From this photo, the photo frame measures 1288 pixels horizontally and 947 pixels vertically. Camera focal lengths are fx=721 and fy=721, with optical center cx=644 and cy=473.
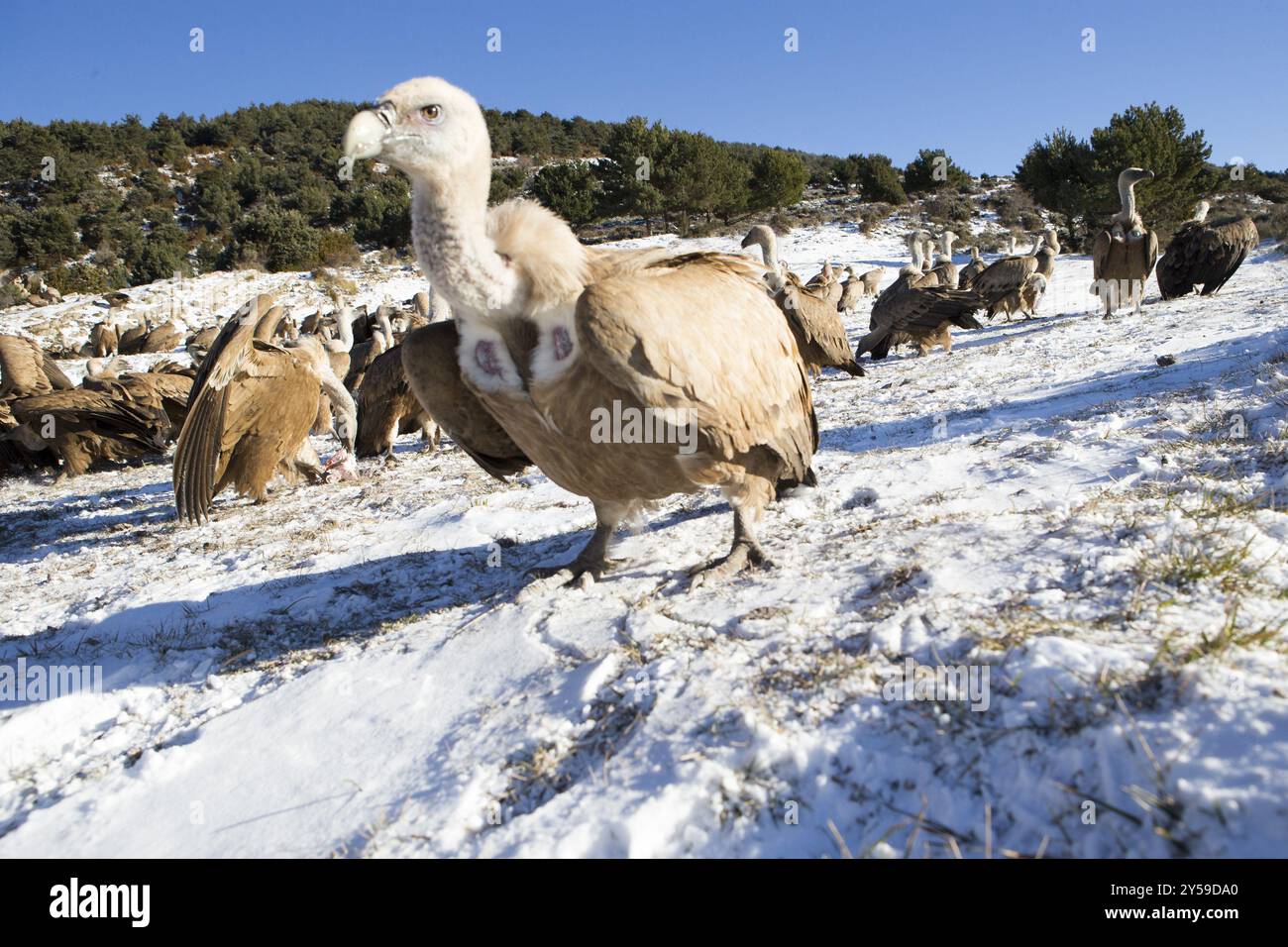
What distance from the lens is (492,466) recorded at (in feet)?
13.2

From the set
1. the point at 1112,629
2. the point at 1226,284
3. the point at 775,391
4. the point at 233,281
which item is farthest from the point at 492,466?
the point at 233,281

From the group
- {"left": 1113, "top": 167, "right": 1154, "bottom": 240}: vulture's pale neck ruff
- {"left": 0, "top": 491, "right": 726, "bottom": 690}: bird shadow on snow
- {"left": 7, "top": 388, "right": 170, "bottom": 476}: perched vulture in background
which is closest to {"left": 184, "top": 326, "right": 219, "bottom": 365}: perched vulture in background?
{"left": 7, "top": 388, "right": 170, "bottom": 476}: perched vulture in background

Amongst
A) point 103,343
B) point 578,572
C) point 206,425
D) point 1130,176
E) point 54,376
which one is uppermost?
point 1130,176

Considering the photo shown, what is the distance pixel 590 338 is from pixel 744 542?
1.46 m

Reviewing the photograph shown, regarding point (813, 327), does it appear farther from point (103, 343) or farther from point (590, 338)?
point (103, 343)

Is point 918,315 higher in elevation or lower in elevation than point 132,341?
lower

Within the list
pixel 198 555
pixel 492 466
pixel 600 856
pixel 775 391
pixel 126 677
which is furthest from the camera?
pixel 198 555

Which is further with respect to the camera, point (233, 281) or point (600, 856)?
point (233, 281)

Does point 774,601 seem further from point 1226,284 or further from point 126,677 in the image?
point 1226,284

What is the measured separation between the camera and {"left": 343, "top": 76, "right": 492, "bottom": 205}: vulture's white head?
2551 mm

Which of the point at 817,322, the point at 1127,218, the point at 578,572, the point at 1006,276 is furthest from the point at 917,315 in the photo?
the point at 578,572

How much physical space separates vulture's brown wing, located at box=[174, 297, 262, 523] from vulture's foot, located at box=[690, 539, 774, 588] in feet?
12.6

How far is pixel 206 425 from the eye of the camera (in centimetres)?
543
